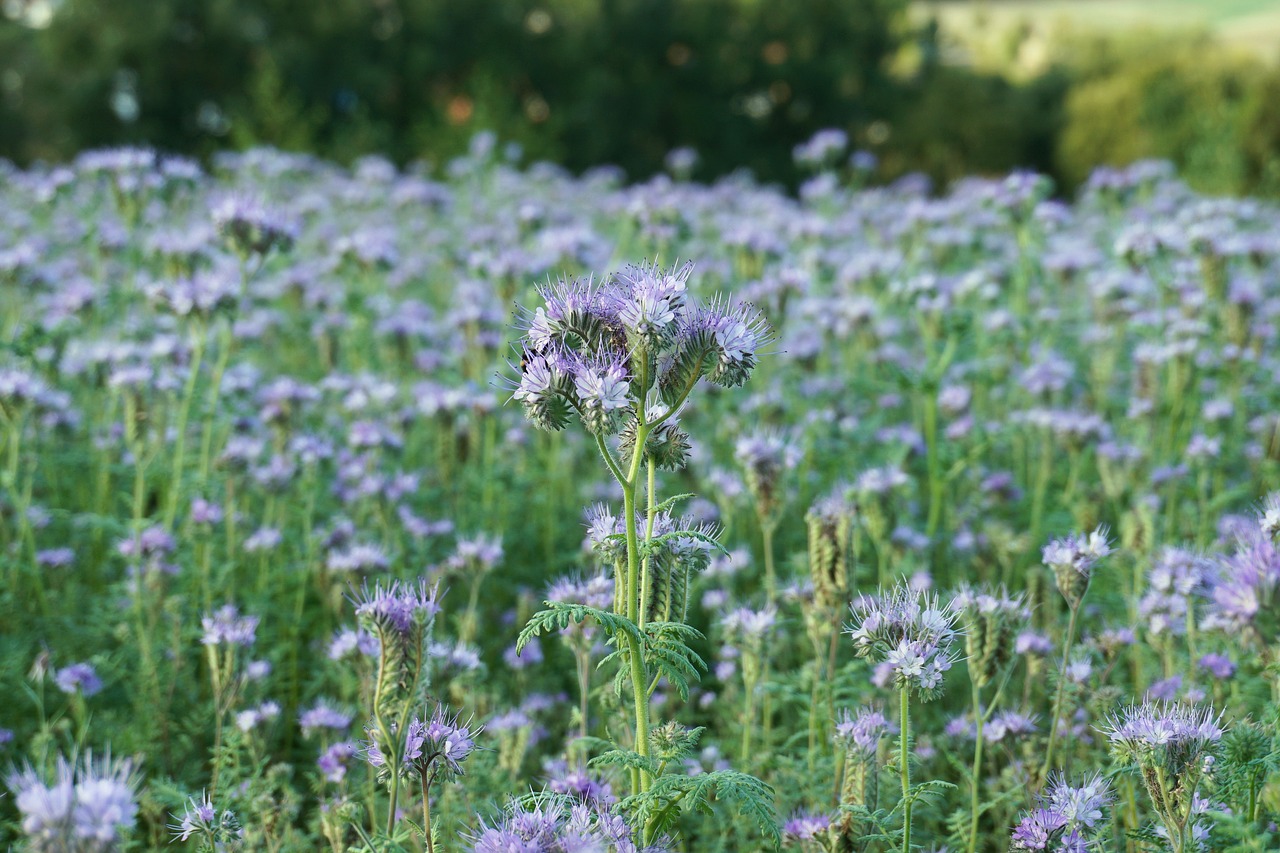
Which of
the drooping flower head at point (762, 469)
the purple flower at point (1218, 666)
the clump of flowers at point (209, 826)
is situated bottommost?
the clump of flowers at point (209, 826)

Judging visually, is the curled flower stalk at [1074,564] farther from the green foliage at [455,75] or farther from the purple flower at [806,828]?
the green foliage at [455,75]

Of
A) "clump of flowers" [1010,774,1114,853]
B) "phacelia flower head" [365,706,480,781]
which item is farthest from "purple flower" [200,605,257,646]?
"clump of flowers" [1010,774,1114,853]


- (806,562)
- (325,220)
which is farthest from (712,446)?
(325,220)

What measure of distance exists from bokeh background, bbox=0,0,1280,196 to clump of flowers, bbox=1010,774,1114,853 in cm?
1432

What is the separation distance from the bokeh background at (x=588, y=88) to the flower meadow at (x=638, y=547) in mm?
10296

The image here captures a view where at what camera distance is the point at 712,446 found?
→ 18.6ft

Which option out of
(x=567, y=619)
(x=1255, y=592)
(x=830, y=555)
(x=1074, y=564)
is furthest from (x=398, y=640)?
(x=1255, y=592)

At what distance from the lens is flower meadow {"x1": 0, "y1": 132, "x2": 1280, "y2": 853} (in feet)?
7.68

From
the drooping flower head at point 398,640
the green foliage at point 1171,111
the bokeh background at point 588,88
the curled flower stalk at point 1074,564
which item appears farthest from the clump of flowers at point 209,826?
the green foliage at point 1171,111

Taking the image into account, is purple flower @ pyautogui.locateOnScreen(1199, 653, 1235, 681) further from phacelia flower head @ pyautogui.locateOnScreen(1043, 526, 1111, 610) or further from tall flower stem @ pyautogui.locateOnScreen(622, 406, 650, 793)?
tall flower stem @ pyautogui.locateOnScreen(622, 406, 650, 793)

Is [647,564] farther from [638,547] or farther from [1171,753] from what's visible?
[1171,753]

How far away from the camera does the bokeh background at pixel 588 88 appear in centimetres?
1859

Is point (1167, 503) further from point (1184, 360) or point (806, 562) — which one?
point (806, 562)

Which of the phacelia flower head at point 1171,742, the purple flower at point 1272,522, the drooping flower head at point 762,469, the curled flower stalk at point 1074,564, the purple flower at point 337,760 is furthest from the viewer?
the drooping flower head at point 762,469
